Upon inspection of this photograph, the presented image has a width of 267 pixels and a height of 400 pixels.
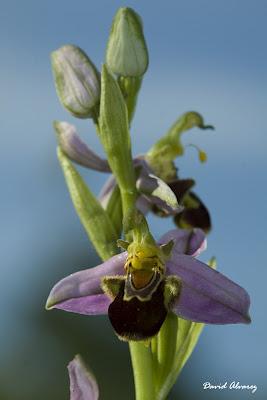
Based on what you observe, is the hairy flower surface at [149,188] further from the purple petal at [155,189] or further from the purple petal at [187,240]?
the purple petal at [187,240]

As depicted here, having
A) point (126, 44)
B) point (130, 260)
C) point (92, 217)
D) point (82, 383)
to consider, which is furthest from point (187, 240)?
point (126, 44)

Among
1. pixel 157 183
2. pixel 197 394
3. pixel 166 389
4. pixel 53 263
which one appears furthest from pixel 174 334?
pixel 53 263

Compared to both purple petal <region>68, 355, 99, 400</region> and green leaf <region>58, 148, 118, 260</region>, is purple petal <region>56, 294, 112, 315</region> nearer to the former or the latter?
purple petal <region>68, 355, 99, 400</region>

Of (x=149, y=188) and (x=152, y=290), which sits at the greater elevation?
(x=149, y=188)

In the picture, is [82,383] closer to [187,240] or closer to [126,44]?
[187,240]

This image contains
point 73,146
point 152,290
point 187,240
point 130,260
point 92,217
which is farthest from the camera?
point 73,146

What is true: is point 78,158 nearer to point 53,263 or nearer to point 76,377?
point 76,377

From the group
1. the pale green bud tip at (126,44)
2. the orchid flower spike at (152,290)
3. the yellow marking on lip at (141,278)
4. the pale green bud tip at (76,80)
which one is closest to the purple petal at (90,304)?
the orchid flower spike at (152,290)
